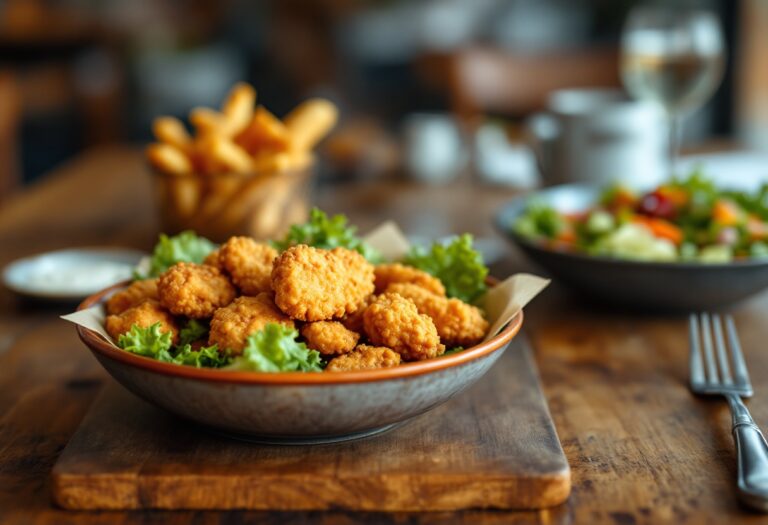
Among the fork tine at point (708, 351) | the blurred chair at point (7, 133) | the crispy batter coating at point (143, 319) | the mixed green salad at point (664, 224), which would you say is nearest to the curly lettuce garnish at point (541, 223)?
the mixed green salad at point (664, 224)

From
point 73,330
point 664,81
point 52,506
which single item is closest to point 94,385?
point 73,330

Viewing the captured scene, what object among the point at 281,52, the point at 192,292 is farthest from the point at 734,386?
the point at 281,52

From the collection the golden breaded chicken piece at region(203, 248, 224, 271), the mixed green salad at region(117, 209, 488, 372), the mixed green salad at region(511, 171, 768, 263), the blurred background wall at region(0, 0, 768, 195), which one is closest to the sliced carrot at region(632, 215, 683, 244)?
the mixed green salad at region(511, 171, 768, 263)

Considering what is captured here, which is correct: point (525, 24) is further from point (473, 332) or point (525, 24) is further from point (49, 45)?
point (473, 332)

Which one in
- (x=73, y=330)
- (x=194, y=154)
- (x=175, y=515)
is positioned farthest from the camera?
(x=194, y=154)

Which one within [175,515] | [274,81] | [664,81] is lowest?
[274,81]

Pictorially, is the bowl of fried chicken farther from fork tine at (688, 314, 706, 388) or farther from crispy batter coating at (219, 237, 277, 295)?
fork tine at (688, 314, 706, 388)

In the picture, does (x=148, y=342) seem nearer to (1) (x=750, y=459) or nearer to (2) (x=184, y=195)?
(1) (x=750, y=459)
